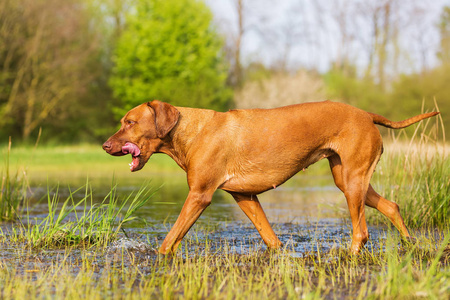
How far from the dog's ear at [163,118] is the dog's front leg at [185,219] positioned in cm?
73

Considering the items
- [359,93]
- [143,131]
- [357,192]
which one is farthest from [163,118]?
[359,93]

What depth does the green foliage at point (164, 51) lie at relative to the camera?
3697cm

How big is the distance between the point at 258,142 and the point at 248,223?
3.06 meters

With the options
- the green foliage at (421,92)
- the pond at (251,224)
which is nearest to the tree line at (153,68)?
the green foliage at (421,92)

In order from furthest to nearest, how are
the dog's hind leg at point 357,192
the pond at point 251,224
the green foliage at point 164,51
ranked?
the green foliage at point 164,51, the pond at point 251,224, the dog's hind leg at point 357,192

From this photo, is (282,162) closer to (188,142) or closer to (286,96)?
(188,142)

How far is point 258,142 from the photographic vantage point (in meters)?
6.18

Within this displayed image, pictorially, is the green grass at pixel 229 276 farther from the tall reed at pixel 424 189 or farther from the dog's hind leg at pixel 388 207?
the tall reed at pixel 424 189

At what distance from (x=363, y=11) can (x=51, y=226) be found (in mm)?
36354

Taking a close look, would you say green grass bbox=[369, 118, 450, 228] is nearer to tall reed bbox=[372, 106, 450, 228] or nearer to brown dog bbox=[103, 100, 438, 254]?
tall reed bbox=[372, 106, 450, 228]

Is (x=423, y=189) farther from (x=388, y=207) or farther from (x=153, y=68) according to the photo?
(x=153, y=68)

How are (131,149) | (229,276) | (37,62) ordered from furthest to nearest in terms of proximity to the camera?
(37,62)
(131,149)
(229,276)

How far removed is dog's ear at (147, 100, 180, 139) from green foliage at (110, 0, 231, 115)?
29959 millimetres

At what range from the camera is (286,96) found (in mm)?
35500
